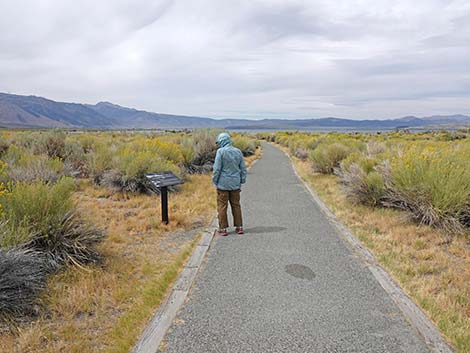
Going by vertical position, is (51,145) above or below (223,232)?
above

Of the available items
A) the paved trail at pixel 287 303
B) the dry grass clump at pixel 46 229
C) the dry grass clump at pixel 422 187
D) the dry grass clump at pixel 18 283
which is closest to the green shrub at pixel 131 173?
the paved trail at pixel 287 303

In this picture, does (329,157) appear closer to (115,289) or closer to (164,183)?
(164,183)

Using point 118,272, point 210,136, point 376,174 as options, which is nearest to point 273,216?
point 376,174

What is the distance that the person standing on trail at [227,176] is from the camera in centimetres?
678

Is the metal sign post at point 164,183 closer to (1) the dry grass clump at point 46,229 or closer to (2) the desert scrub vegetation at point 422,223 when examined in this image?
(1) the dry grass clump at point 46,229

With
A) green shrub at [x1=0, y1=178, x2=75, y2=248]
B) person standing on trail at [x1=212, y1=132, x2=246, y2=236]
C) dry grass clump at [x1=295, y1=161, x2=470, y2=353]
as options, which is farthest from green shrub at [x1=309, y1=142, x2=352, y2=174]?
green shrub at [x1=0, y1=178, x2=75, y2=248]

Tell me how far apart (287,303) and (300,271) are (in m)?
1.03

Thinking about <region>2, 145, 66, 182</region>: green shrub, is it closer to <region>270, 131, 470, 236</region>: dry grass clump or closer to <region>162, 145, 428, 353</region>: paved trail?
<region>162, 145, 428, 353</region>: paved trail

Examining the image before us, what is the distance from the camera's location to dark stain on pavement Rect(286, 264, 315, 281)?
485cm

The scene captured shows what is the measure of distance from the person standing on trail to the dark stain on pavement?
6.36 ft

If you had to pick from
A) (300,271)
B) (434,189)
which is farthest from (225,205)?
(434,189)

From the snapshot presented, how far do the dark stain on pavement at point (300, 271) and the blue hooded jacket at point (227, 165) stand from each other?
2.18 metres

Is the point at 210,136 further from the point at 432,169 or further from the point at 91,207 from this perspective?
the point at 432,169

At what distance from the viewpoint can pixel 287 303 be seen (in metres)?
4.05
